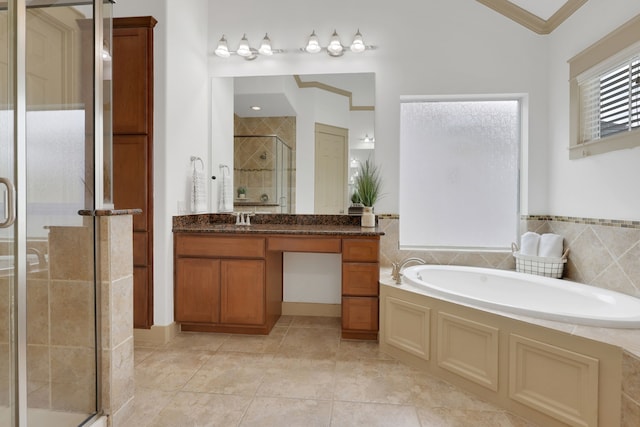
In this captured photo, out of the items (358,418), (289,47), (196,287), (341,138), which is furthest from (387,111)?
(358,418)

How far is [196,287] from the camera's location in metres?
2.68

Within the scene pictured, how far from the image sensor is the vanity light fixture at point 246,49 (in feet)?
9.99

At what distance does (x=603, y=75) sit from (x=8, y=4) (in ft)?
10.5

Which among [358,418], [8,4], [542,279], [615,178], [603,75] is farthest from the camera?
[542,279]

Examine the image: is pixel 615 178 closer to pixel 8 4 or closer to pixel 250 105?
pixel 250 105

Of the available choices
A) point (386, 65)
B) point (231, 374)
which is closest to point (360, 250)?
point (231, 374)

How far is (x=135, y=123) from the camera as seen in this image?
253 centimetres

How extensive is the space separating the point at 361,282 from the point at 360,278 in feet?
0.10

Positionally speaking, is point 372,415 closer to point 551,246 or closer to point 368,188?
point 368,188

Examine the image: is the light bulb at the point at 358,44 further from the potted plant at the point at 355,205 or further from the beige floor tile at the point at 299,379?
the beige floor tile at the point at 299,379

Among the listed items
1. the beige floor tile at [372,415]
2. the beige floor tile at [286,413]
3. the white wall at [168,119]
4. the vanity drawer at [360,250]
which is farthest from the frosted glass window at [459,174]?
the white wall at [168,119]

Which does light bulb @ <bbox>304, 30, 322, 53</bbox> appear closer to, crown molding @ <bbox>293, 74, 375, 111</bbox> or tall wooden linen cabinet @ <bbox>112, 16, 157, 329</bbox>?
crown molding @ <bbox>293, 74, 375, 111</bbox>


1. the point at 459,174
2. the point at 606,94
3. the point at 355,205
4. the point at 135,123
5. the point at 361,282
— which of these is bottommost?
the point at 361,282

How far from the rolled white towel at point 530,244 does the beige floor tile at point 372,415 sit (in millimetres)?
1639
